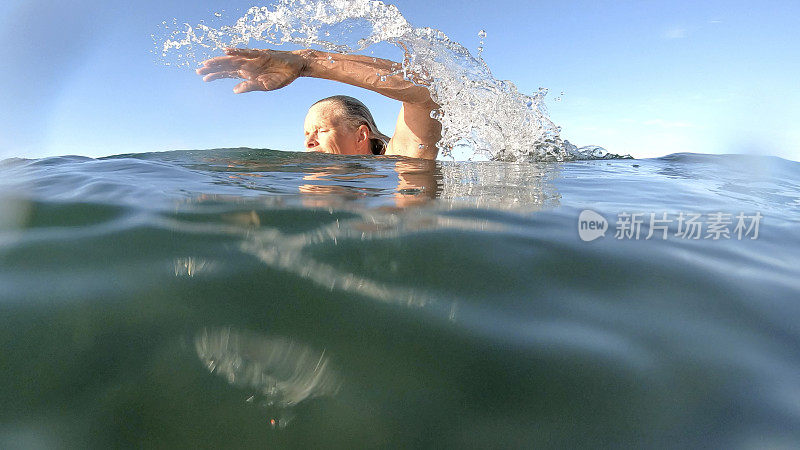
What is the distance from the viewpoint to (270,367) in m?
0.68

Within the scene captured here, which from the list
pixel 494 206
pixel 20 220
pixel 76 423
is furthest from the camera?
pixel 494 206

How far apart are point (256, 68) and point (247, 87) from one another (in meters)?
0.14

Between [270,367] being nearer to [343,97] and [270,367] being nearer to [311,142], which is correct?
[311,142]

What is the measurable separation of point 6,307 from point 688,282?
50.4 inches

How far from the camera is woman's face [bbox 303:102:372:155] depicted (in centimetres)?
505

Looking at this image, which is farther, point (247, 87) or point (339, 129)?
point (339, 129)

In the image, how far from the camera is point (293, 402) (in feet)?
2.06

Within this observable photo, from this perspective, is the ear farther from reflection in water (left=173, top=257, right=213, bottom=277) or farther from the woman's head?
reflection in water (left=173, top=257, right=213, bottom=277)

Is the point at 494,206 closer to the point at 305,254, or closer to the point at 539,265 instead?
the point at 539,265

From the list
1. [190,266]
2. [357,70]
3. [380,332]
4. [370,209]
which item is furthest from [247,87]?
[380,332]

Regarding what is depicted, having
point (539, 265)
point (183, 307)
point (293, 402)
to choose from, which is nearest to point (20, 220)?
point (183, 307)

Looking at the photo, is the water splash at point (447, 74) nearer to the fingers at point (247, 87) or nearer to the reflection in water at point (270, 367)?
the fingers at point (247, 87)

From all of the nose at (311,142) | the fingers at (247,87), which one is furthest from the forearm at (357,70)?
the nose at (311,142)

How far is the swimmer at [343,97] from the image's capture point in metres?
3.20
